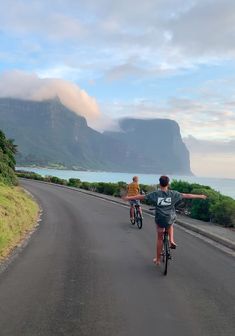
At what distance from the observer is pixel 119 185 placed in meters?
40.3

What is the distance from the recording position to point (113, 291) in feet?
25.5

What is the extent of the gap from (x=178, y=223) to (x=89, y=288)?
11301 millimetres

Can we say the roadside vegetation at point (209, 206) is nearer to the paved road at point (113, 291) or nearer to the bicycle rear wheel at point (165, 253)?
the paved road at point (113, 291)

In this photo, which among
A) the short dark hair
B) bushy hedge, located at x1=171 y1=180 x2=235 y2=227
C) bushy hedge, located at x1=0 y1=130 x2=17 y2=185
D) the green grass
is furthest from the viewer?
→ bushy hedge, located at x1=0 y1=130 x2=17 y2=185

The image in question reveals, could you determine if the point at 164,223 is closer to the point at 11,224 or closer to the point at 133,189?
the point at 11,224

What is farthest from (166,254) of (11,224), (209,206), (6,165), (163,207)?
(6,165)

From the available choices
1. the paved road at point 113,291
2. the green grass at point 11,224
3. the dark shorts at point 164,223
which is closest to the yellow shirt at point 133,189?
the green grass at point 11,224

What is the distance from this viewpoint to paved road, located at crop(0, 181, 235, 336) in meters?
6.05

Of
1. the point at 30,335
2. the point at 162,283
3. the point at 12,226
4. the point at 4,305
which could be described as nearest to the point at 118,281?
the point at 162,283

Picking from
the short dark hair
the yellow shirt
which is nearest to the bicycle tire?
the short dark hair

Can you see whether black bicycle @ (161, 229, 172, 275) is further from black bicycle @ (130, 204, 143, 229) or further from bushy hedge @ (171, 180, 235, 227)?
bushy hedge @ (171, 180, 235, 227)

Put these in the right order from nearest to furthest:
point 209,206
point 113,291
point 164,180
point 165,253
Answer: point 113,291
point 165,253
point 164,180
point 209,206

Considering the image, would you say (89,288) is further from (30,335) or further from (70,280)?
(30,335)

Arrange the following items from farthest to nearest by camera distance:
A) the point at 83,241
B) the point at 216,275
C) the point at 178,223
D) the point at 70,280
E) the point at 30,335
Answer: the point at 178,223 < the point at 83,241 < the point at 216,275 < the point at 70,280 < the point at 30,335
